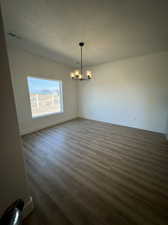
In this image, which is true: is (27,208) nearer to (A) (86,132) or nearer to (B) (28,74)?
(A) (86,132)

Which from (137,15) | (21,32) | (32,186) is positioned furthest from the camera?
(21,32)

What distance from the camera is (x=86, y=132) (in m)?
3.58

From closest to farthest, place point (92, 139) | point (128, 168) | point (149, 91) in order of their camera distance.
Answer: point (128, 168) < point (92, 139) < point (149, 91)

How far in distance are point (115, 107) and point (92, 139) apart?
1.96 meters

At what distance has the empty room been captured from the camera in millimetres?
1116

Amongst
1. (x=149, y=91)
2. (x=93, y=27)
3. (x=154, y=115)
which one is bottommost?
(x=154, y=115)

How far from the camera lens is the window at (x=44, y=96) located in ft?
12.0

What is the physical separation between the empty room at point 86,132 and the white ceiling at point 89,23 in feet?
0.06

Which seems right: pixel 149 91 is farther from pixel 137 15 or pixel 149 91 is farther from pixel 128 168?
pixel 128 168

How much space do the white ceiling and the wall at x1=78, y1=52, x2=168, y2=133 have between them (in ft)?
2.45

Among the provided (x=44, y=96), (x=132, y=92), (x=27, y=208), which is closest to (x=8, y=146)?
(x=27, y=208)

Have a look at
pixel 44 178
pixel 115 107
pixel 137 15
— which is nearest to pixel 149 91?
pixel 115 107

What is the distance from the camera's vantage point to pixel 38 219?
1147 mm

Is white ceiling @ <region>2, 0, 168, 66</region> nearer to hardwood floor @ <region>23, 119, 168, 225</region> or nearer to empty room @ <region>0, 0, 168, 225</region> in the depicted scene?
empty room @ <region>0, 0, 168, 225</region>
